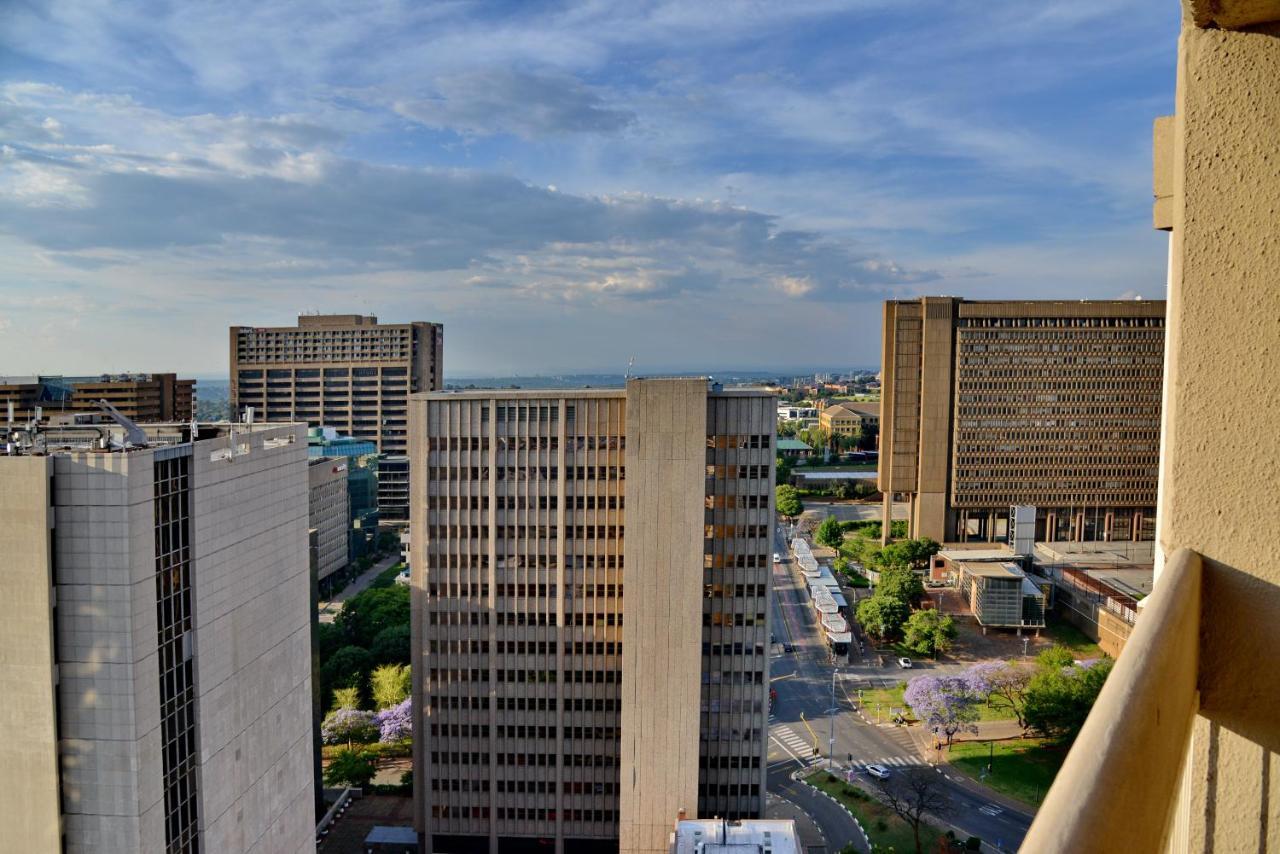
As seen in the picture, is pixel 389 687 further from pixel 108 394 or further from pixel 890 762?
pixel 108 394

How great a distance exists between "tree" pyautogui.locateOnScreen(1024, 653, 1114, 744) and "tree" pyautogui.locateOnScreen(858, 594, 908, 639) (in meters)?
13.2

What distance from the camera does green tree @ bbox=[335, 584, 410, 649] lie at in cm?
5091

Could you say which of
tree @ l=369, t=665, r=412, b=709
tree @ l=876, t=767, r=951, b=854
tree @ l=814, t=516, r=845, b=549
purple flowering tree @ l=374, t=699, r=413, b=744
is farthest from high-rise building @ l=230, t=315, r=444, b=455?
tree @ l=876, t=767, r=951, b=854

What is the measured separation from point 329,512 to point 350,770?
110ft

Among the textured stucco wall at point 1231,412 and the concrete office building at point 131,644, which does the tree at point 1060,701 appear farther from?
the textured stucco wall at point 1231,412

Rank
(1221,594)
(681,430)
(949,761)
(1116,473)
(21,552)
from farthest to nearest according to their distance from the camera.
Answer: (1116,473), (949,761), (681,430), (21,552), (1221,594)

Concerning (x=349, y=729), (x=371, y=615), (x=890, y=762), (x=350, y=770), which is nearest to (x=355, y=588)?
(x=371, y=615)

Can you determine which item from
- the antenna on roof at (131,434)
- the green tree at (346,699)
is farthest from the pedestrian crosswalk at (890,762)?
the antenna on roof at (131,434)

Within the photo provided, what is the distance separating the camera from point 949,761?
1548 inches

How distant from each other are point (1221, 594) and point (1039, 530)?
268ft

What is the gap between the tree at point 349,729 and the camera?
40125 millimetres

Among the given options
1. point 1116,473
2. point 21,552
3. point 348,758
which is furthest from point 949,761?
point 1116,473

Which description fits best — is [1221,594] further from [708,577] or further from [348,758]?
[348,758]

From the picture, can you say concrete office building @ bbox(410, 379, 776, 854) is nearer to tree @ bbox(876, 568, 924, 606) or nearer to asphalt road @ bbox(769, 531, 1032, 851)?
asphalt road @ bbox(769, 531, 1032, 851)
